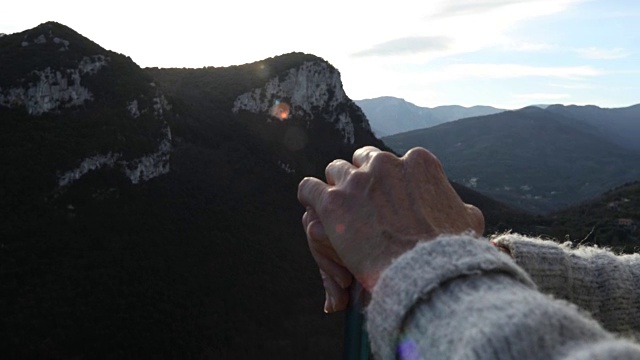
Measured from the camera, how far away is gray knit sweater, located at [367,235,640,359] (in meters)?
0.95

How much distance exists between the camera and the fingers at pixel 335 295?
182 centimetres

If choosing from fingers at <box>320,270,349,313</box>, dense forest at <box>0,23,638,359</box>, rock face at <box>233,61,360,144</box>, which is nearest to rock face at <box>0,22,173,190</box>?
dense forest at <box>0,23,638,359</box>

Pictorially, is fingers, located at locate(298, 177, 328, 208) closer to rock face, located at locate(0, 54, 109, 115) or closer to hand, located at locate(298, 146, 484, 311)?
hand, located at locate(298, 146, 484, 311)

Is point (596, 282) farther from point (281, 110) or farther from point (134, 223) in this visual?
point (281, 110)

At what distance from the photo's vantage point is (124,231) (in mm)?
64062

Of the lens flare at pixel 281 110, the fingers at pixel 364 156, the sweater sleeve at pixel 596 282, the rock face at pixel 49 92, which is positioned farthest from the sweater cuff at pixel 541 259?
the lens flare at pixel 281 110

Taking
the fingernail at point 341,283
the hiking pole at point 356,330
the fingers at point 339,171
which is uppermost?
the fingers at point 339,171

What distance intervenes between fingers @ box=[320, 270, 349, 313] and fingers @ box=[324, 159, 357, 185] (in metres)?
0.36

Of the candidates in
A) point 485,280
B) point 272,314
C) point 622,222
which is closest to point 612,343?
point 485,280

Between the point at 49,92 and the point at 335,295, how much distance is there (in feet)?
258

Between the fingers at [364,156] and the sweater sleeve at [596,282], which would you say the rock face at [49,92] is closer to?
the fingers at [364,156]

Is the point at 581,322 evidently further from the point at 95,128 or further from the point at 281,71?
the point at 281,71

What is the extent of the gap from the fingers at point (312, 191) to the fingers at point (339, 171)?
64 millimetres

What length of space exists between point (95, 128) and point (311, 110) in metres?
49.1
